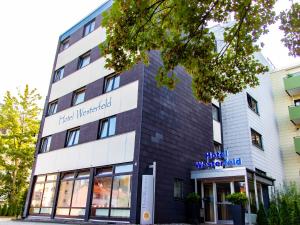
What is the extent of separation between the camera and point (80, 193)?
14656 mm

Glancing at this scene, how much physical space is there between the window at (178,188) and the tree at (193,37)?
6.43m

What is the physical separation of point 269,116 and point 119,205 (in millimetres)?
16061

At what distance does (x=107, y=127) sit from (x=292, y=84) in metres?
17.1

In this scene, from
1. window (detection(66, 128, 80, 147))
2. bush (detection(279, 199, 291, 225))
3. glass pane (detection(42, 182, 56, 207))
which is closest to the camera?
bush (detection(279, 199, 291, 225))

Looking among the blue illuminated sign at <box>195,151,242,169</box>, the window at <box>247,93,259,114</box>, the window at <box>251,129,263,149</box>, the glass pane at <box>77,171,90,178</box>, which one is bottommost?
the glass pane at <box>77,171,90,178</box>

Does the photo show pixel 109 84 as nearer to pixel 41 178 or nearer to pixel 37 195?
pixel 41 178

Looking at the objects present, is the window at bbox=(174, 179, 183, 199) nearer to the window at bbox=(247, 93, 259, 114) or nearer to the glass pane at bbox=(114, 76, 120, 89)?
the glass pane at bbox=(114, 76, 120, 89)

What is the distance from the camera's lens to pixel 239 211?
12.0 metres

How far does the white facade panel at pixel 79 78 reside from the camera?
1697cm

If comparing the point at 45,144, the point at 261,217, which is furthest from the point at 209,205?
the point at 45,144

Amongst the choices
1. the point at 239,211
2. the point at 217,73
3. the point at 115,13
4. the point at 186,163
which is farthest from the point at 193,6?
the point at 186,163

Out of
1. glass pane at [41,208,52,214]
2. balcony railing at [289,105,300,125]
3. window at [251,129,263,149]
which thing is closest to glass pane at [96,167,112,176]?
glass pane at [41,208,52,214]

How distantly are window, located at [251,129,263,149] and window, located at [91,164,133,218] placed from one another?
9.80 metres

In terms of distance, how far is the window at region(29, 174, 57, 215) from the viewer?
53.9 ft
